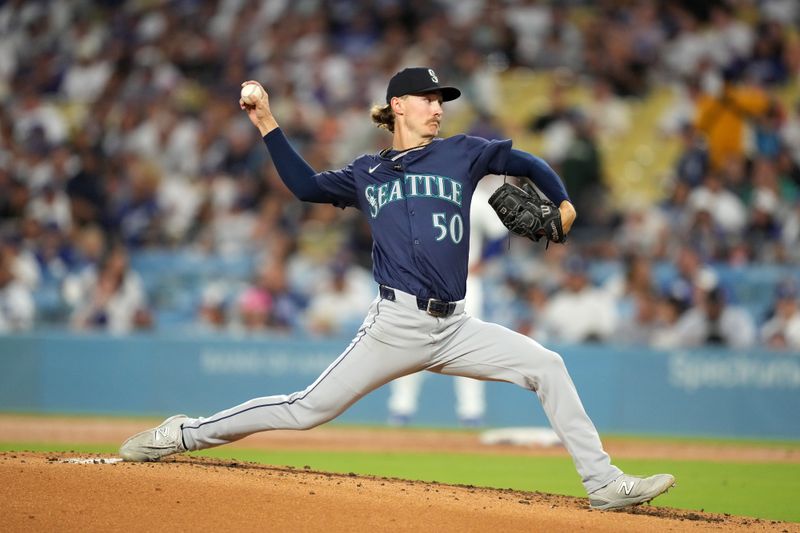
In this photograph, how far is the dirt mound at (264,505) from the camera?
15.4ft

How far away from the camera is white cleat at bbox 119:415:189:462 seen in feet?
18.3

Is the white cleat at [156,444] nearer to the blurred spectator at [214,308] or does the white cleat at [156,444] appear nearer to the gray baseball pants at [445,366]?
the gray baseball pants at [445,366]

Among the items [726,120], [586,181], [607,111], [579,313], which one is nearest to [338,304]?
[579,313]

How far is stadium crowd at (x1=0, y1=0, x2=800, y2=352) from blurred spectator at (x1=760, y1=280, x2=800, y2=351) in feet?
0.07

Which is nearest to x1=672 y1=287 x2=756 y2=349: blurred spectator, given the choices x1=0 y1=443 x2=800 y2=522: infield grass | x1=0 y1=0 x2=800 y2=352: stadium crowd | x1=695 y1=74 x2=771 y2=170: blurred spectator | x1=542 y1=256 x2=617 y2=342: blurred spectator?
x1=0 y1=0 x2=800 y2=352: stadium crowd

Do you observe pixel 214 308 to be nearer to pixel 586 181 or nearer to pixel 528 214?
pixel 586 181

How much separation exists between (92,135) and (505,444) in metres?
8.24

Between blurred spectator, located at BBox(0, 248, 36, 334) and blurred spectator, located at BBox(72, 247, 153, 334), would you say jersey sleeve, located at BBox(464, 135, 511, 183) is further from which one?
blurred spectator, located at BBox(0, 248, 36, 334)

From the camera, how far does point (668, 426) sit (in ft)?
37.9

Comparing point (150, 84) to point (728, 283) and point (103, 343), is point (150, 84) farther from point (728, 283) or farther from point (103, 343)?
point (728, 283)

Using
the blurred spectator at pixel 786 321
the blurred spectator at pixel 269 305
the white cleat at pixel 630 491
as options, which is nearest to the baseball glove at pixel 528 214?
the white cleat at pixel 630 491

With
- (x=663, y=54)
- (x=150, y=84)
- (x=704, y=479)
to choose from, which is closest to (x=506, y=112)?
(x=663, y=54)

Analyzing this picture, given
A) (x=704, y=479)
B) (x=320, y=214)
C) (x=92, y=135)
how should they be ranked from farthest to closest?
(x=92, y=135), (x=320, y=214), (x=704, y=479)

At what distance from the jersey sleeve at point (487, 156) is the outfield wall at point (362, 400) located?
661 cm
